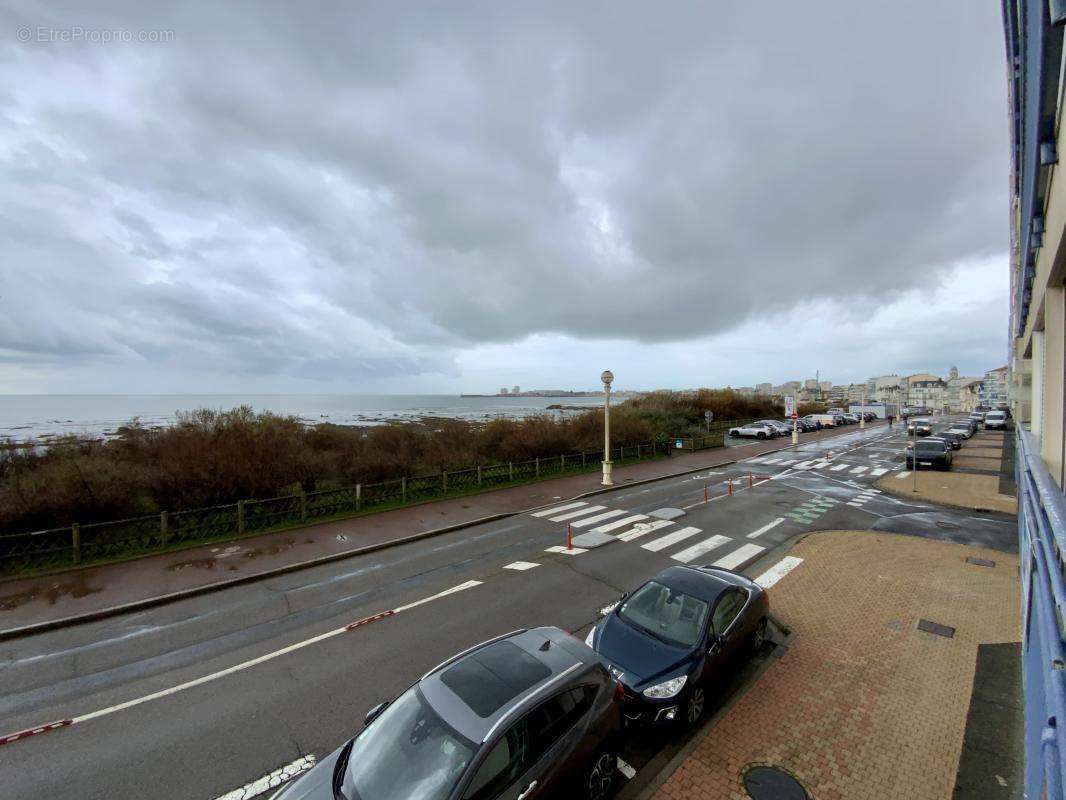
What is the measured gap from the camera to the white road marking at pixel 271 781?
4.91 meters

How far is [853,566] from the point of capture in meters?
10.9

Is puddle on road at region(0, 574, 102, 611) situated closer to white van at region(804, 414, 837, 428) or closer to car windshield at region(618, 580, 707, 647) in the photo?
car windshield at region(618, 580, 707, 647)

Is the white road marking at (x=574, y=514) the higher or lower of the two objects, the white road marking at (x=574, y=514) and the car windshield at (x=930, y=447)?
the lower

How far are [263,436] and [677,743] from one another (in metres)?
16.4

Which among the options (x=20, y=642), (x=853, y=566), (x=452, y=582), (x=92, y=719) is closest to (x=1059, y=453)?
(x=853, y=566)

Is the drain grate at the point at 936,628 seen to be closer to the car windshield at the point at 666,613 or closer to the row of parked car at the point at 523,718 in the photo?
the row of parked car at the point at 523,718

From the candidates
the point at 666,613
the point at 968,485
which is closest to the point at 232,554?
the point at 666,613

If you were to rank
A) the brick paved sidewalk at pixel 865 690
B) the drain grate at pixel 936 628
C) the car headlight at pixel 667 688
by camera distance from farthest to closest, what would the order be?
the drain grate at pixel 936 628, the car headlight at pixel 667 688, the brick paved sidewalk at pixel 865 690

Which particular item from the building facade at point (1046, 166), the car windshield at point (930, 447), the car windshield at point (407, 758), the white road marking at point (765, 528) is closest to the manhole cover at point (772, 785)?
the car windshield at point (407, 758)

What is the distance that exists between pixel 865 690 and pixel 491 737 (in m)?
5.73

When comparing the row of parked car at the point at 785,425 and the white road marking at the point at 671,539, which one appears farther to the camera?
the row of parked car at the point at 785,425

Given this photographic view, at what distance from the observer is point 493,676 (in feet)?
14.9

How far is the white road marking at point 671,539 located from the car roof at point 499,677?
7.91 metres

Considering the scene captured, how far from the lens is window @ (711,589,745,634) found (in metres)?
6.56
